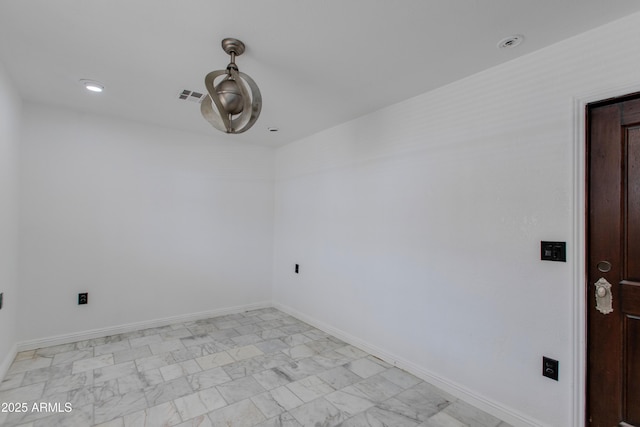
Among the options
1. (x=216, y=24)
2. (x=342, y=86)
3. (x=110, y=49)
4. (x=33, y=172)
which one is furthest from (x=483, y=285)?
(x=33, y=172)

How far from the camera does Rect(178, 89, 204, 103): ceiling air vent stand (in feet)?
8.79

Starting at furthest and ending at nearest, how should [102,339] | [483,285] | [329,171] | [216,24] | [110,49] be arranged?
[329,171]
[102,339]
[483,285]
[110,49]
[216,24]

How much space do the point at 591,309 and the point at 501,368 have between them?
0.67 m

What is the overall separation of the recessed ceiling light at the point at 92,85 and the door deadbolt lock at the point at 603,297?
3.74 meters

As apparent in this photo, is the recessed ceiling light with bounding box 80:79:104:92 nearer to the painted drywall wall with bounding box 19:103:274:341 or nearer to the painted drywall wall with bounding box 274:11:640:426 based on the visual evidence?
the painted drywall wall with bounding box 19:103:274:341

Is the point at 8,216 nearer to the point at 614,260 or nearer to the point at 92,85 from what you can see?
the point at 92,85

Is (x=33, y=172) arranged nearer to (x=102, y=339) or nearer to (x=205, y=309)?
(x=102, y=339)

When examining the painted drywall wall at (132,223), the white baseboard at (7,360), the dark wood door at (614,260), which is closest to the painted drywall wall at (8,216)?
the white baseboard at (7,360)

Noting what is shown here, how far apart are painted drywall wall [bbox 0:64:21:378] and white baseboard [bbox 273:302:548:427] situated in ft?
→ 9.44

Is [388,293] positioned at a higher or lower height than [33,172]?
lower

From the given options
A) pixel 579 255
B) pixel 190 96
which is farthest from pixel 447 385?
pixel 190 96

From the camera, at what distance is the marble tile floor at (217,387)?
2.01 m

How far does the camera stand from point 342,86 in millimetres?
2516

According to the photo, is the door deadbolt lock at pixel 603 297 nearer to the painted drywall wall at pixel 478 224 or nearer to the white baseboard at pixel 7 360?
the painted drywall wall at pixel 478 224
